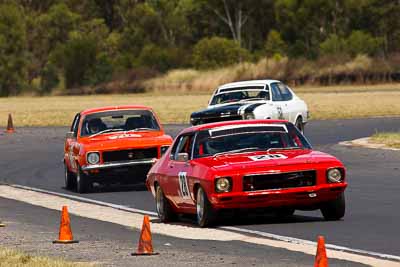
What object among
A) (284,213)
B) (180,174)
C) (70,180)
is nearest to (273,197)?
(180,174)

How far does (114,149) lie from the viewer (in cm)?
2320

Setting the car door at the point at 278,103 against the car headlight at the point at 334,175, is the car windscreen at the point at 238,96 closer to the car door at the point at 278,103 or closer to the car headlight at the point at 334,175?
the car door at the point at 278,103

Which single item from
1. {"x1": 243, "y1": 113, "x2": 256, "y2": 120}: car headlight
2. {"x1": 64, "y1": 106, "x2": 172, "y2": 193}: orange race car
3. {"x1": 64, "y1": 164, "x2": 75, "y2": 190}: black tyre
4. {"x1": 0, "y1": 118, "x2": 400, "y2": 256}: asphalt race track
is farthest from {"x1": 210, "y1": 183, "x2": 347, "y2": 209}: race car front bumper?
{"x1": 243, "y1": 113, "x2": 256, "y2": 120}: car headlight

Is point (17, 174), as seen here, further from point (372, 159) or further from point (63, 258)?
point (63, 258)

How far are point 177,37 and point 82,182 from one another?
296ft

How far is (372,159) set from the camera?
29.0 metres

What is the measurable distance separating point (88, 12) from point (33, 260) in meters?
113

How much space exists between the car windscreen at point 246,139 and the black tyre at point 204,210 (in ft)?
2.44

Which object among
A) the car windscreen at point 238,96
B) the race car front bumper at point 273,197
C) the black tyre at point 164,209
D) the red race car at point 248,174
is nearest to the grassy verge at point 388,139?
the car windscreen at point 238,96

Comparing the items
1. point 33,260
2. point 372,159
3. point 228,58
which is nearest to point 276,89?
point 372,159

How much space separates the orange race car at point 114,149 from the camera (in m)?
23.1

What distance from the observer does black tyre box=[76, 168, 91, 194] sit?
23417 mm

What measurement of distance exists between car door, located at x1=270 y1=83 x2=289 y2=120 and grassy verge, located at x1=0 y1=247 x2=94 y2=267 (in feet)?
67.2

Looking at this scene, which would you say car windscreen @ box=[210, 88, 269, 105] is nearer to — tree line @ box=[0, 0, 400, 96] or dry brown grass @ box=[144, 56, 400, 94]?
dry brown grass @ box=[144, 56, 400, 94]
